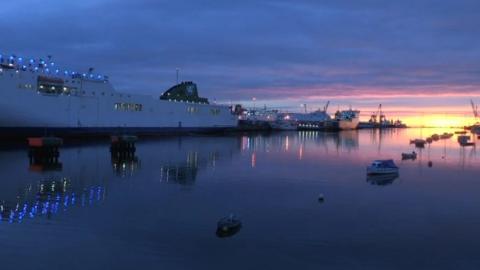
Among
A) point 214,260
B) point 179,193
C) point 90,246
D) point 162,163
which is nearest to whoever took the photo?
point 214,260

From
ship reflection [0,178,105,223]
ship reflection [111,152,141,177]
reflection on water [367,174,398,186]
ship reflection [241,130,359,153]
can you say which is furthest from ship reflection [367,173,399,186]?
ship reflection [241,130,359,153]

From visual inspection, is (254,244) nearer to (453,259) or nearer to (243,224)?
(243,224)

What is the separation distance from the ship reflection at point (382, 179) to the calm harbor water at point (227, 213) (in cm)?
14

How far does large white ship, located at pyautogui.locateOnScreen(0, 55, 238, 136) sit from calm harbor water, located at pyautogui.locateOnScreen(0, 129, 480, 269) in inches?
967

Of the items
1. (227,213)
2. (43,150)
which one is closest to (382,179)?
(227,213)

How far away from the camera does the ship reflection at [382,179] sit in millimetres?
34259

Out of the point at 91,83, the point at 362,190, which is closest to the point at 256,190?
the point at 362,190

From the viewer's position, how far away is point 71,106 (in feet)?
233

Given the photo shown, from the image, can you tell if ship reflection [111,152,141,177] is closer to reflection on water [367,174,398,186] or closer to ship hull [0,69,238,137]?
ship hull [0,69,238,137]

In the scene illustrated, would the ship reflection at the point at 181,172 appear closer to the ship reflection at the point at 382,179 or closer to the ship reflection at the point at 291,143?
the ship reflection at the point at 382,179

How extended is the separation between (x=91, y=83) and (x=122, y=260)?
211 feet

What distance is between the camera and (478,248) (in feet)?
56.6

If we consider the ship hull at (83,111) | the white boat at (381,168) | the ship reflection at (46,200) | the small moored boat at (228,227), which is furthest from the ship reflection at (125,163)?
the white boat at (381,168)

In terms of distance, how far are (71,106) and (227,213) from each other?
54.5 m
